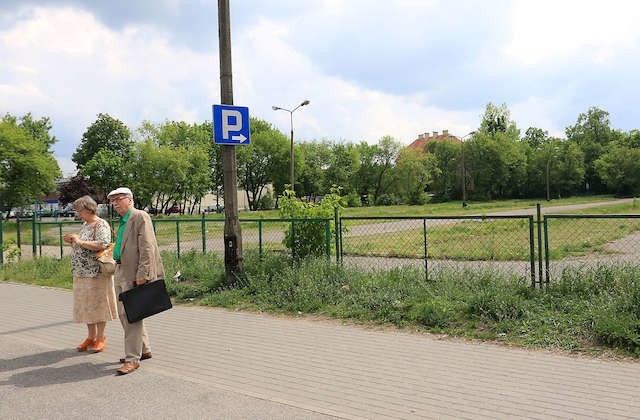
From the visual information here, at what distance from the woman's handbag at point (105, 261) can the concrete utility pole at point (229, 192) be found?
3467 mm

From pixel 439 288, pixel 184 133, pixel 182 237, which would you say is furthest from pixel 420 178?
pixel 439 288

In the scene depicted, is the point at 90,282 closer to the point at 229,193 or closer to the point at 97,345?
the point at 97,345

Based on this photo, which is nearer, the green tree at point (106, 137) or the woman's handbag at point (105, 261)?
the woman's handbag at point (105, 261)

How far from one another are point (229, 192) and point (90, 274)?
3.74 meters

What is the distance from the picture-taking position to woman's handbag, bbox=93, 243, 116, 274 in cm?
632

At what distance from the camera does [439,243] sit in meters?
15.7

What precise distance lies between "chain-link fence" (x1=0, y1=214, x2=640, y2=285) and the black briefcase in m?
4.03

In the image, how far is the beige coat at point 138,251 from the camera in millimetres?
5586

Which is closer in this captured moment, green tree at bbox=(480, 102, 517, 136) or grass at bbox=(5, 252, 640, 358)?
grass at bbox=(5, 252, 640, 358)

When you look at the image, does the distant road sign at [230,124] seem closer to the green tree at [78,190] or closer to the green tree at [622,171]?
the green tree at [78,190]

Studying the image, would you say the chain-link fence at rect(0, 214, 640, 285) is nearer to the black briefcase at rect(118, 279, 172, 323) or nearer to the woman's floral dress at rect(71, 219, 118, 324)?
the woman's floral dress at rect(71, 219, 118, 324)

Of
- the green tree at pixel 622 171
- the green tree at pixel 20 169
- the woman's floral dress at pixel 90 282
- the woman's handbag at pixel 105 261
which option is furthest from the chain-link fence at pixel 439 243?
the green tree at pixel 622 171

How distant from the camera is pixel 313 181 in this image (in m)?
83.6

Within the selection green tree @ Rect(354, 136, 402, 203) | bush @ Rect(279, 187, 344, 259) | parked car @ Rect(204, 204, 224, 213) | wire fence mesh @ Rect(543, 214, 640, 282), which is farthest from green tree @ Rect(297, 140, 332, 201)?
bush @ Rect(279, 187, 344, 259)
